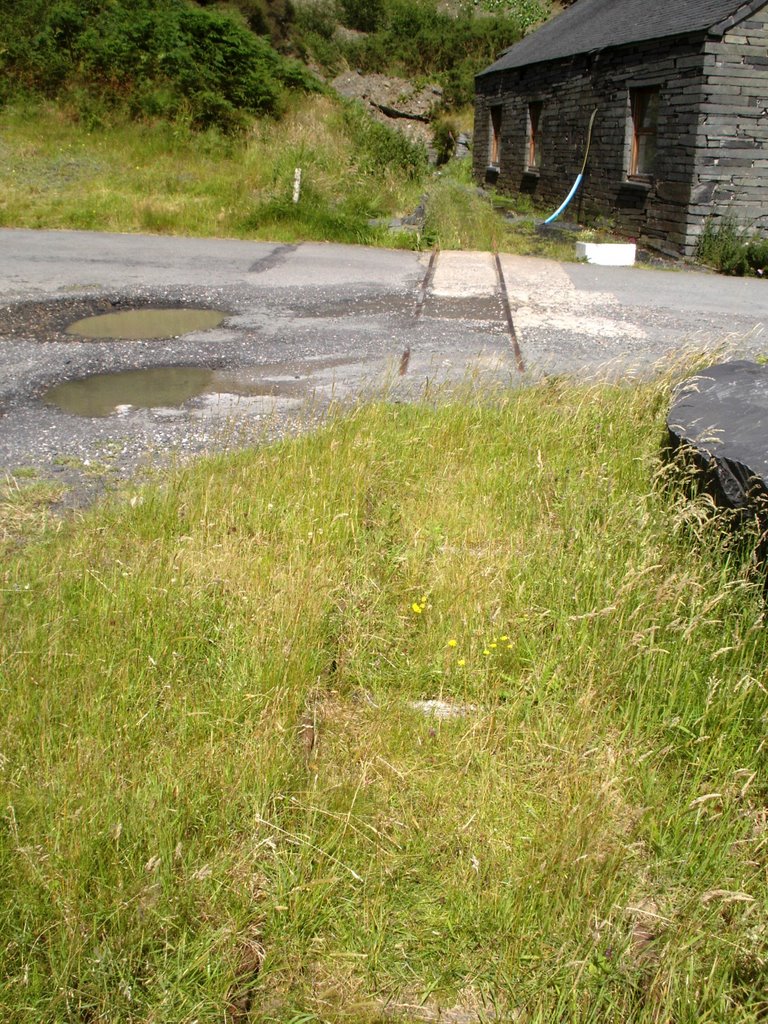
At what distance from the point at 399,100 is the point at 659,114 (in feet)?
61.9

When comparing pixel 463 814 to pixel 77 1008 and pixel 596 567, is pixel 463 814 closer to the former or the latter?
pixel 77 1008

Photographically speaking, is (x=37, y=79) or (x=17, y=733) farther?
(x=37, y=79)

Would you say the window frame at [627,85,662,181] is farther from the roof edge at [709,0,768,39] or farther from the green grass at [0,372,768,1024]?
the green grass at [0,372,768,1024]

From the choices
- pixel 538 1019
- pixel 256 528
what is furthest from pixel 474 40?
pixel 538 1019

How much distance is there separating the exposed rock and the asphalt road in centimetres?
2030

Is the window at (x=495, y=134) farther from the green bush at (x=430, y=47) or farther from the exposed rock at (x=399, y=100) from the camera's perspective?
the green bush at (x=430, y=47)

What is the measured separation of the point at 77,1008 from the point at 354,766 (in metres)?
1.02

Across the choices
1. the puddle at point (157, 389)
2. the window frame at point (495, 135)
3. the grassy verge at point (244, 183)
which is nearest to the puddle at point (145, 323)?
A: the puddle at point (157, 389)

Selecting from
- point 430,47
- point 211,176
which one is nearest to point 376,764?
point 211,176

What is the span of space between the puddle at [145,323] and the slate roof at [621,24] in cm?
969

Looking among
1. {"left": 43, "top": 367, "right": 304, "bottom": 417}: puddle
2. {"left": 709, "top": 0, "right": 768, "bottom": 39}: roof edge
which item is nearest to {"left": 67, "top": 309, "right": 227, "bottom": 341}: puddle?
{"left": 43, "top": 367, "right": 304, "bottom": 417}: puddle

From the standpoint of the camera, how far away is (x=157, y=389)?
658 cm

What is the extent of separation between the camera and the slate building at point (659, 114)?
13898 millimetres

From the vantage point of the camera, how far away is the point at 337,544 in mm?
3936
